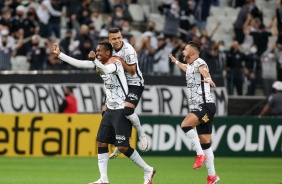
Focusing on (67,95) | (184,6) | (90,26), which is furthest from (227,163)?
(184,6)

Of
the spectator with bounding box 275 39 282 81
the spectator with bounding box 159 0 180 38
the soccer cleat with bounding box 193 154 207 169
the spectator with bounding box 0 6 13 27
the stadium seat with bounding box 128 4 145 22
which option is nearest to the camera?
the soccer cleat with bounding box 193 154 207 169

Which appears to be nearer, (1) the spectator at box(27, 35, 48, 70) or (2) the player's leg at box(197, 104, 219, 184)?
(2) the player's leg at box(197, 104, 219, 184)

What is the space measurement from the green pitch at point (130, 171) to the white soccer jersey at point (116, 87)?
2.03m

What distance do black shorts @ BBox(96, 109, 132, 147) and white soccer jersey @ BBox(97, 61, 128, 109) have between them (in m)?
0.13

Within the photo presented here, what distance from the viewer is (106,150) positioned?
47.7 feet

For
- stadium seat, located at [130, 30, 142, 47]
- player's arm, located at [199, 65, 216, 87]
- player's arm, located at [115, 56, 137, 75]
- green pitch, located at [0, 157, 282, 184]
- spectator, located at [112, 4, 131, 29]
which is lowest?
green pitch, located at [0, 157, 282, 184]

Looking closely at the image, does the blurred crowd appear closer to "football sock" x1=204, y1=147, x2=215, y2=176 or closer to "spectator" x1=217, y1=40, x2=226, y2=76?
"spectator" x1=217, y1=40, x2=226, y2=76

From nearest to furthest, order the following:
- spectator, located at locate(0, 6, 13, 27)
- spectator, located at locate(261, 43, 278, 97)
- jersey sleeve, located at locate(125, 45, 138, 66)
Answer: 1. jersey sleeve, located at locate(125, 45, 138, 66)
2. spectator, located at locate(0, 6, 13, 27)
3. spectator, located at locate(261, 43, 278, 97)

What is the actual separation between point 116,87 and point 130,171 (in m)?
5.09

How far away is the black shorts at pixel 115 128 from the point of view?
1439 cm

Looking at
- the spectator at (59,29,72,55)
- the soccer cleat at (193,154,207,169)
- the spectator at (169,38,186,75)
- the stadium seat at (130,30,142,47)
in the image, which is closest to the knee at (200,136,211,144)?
the soccer cleat at (193,154,207,169)

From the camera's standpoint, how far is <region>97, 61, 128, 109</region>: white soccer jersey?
47.2 feet

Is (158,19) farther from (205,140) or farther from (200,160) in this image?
(200,160)

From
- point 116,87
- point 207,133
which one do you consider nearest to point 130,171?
point 207,133
